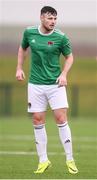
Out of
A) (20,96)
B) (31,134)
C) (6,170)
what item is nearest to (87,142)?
(31,134)

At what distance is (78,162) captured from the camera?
14.5 m

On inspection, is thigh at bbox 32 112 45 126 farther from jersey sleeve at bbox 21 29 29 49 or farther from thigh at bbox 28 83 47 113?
jersey sleeve at bbox 21 29 29 49

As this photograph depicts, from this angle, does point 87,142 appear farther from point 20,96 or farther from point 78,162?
point 20,96

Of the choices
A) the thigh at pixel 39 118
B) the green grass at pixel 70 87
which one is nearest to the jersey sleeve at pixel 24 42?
the thigh at pixel 39 118

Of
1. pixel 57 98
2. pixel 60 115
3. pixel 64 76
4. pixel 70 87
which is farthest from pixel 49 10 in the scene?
pixel 70 87

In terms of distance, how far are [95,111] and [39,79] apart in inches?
874

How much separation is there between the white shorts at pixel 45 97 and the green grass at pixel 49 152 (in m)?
0.93

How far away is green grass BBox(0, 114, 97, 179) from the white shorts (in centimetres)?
93

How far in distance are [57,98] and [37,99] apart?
0.29 meters

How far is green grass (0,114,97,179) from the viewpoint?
12.4 m

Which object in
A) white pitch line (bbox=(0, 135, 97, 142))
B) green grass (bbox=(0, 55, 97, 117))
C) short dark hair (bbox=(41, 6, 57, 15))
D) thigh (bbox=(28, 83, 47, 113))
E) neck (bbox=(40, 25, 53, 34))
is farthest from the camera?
green grass (bbox=(0, 55, 97, 117))

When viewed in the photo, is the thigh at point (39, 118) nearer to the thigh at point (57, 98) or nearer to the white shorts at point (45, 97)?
the white shorts at point (45, 97)

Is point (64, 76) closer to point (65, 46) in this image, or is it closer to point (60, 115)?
point (65, 46)

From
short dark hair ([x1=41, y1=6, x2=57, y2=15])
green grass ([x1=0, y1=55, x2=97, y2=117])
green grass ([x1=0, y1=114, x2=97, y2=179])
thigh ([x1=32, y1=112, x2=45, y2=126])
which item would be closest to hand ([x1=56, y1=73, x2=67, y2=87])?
thigh ([x1=32, y1=112, x2=45, y2=126])
